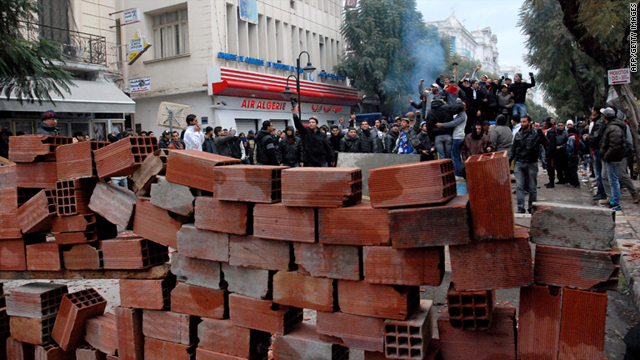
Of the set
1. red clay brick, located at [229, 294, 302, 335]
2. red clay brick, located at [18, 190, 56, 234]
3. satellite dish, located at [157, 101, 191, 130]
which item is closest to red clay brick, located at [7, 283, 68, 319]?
red clay brick, located at [18, 190, 56, 234]

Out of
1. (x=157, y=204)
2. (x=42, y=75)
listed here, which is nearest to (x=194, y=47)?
(x=42, y=75)

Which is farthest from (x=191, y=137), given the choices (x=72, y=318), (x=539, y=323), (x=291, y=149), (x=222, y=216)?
(x=539, y=323)

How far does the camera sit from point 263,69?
92.8 ft

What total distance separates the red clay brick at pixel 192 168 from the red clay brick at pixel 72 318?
5.20ft

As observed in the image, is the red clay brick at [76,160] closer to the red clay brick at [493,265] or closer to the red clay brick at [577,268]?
the red clay brick at [493,265]

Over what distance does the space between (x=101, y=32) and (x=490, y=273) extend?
2358 centimetres

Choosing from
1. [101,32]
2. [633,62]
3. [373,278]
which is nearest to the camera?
[373,278]

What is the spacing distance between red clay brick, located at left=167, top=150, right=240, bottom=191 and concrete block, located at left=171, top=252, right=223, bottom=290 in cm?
59

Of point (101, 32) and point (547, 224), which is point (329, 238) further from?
point (101, 32)

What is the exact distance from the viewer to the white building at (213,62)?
24219mm

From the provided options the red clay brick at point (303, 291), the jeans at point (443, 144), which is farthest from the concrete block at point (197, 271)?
the jeans at point (443, 144)

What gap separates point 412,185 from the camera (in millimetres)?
2799

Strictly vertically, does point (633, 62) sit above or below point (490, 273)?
above

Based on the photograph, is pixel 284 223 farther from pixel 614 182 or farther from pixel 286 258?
pixel 614 182
